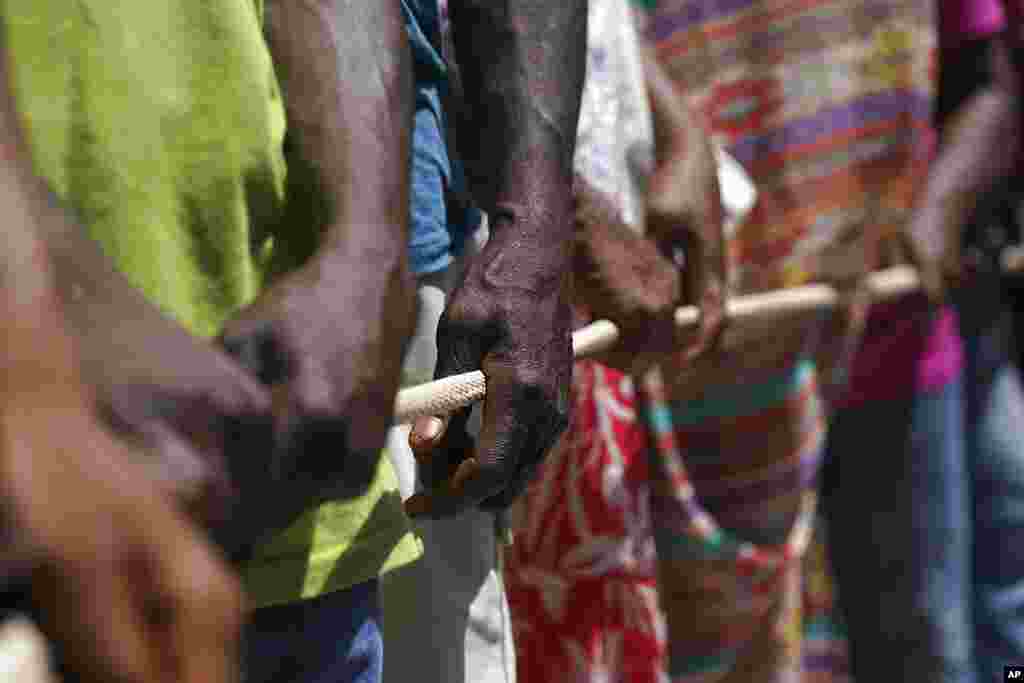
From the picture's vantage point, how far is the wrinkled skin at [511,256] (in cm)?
94

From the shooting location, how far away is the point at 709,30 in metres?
1.89

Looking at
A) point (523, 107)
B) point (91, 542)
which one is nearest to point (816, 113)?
point (523, 107)

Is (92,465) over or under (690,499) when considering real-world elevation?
over

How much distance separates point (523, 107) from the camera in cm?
107

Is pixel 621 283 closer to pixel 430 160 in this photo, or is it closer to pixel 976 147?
pixel 430 160

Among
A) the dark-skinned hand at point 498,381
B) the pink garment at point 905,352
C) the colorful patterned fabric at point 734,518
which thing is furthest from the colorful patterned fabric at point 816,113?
the dark-skinned hand at point 498,381

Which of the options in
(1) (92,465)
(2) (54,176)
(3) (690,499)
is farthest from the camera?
(3) (690,499)

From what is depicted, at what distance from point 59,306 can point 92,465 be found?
6cm

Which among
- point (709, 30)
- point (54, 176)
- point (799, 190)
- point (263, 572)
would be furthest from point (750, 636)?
point (54, 176)

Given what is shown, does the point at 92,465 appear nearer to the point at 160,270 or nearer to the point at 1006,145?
the point at 160,270

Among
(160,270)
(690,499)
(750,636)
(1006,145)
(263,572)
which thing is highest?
(160,270)

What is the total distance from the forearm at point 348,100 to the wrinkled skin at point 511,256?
0.12 metres

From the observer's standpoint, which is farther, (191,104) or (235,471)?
(191,104)

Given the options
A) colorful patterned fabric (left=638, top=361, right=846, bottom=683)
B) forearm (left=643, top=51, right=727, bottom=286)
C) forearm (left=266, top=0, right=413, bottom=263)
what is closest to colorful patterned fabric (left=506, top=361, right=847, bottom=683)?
colorful patterned fabric (left=638, top=361, right=846, bottom=683)
